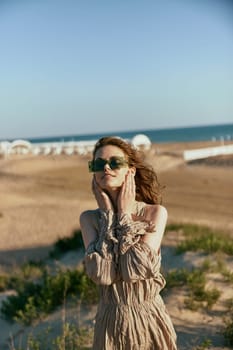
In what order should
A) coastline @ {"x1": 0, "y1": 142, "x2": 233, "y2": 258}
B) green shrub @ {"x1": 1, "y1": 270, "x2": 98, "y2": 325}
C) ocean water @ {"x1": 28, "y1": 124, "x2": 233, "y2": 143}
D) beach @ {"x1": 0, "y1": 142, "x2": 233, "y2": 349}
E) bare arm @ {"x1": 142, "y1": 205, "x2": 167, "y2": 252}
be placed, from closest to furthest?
bare arm @ {"x1": 142, "y1": 205, "x2": 167, "y2": 252} < green shrub @ {"x1": 1, "y1": 270, "x2": 98, "y2": 325} < beach @ {"x1": 0, "y1": 142, "x2": 233, "y2": 349} < coastline @ {"x1": 0, "y1": 142, "x2": 233, "y2": 258} < ocean water @ {"x1": 28, "y1": 124, "x2": 233, "y2": 143}

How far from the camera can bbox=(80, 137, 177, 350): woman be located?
8.28 ft

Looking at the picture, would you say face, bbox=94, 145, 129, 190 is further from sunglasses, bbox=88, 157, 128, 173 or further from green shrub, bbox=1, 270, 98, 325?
green shrub, bbox=1, 270, 98, 325

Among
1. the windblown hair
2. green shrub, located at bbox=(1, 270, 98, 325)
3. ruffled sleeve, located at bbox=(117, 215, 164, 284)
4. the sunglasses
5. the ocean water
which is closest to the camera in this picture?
ruffled sleeve, located at bbox=(117, 215, 164, 284)

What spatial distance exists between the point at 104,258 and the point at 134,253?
0.53 feet

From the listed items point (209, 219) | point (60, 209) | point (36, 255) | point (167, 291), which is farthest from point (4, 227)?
point (167, 291)

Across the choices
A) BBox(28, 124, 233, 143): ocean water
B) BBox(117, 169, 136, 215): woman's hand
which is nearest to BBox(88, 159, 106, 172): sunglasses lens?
BBox(117, 169, 136, 215): woman's hand

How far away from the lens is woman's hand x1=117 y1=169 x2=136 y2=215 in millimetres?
2641

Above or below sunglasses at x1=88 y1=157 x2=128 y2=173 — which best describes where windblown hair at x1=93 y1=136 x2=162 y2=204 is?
below

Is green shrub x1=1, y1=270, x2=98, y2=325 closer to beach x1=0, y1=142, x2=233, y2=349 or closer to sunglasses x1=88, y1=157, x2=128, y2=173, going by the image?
beach x1=0, y1=142, x2=233, y2=349

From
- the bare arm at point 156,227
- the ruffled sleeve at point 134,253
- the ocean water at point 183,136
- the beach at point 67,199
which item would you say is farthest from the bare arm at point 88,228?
the ocean water at point 183,136

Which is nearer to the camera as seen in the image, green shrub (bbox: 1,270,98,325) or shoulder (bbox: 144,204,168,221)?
shoulder (bbox: 144,204,168,221)

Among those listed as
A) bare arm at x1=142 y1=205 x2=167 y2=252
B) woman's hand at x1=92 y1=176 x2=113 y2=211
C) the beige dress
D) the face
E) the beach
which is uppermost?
the face

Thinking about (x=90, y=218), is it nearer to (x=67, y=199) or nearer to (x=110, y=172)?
(x=110, y=172)

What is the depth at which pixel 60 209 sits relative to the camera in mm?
18266
